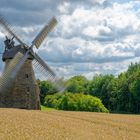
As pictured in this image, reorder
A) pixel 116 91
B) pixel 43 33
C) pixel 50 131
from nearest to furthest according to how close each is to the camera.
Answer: pixel 50 131 → pixel 43 33 → pixel 116 91

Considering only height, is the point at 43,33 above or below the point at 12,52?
above

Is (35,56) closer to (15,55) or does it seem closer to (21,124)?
(15,55)

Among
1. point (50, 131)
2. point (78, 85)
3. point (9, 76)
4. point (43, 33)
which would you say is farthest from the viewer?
point (78, 85)

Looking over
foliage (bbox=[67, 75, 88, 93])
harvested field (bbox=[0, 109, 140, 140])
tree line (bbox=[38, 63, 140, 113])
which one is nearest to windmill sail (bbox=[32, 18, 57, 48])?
harvested field (bbox=[0, 109, 140, 140])

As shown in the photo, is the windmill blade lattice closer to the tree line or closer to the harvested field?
the harvested field

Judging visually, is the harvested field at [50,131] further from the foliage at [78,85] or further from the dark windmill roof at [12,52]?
the foliage at [78,85]

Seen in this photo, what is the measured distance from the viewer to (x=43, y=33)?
5416cm

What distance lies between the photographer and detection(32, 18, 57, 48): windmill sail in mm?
52281

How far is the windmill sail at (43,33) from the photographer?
5228 cm

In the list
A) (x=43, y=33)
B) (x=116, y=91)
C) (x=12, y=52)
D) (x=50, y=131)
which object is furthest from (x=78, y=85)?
(x=50, y=131)

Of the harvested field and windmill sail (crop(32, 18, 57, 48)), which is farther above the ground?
windmill sail (crop(32, 18, 57, 48))

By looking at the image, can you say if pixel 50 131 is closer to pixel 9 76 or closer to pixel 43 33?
pixel 9 76

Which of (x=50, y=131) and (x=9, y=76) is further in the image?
(x=9, y=76)

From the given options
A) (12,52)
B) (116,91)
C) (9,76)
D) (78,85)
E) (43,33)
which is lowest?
(9,76)
